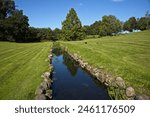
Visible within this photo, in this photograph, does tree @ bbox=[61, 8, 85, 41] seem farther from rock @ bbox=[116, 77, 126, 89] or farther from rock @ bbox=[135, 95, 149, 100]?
rock @ bbox=[135, 95, 149, 100]

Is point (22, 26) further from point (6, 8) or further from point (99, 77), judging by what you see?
point (99, 77)

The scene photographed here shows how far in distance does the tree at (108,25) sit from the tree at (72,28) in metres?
17.6

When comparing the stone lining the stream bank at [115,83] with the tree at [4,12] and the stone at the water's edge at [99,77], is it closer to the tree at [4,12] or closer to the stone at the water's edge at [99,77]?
the stone at the water's edge at [99,77]

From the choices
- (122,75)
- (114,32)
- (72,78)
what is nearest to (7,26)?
(114,32)

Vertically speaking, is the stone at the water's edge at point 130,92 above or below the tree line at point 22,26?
below

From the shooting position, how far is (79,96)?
12930mm

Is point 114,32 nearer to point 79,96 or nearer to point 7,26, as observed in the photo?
point 7,26

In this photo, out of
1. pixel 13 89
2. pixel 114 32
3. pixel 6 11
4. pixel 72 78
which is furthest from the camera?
pixel 114 32

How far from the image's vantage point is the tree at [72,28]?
73.7 m

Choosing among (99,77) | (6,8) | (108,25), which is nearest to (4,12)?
(6,8)

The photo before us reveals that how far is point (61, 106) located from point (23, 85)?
5586mm

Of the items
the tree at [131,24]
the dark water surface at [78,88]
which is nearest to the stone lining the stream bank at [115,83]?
the dark water surface at [78,88]

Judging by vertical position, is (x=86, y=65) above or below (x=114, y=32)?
below

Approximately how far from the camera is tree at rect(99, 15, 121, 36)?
88.4 m
